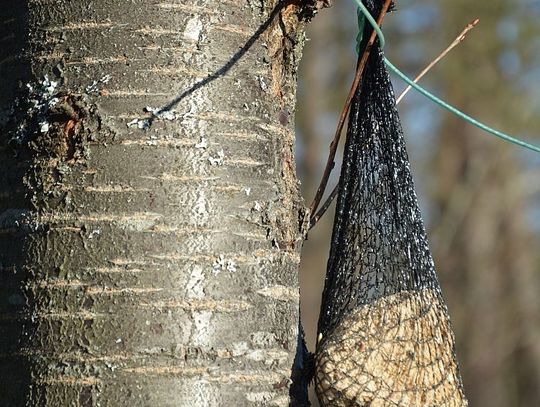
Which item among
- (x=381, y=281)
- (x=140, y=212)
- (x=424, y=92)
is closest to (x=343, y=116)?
(x=424, y=92)

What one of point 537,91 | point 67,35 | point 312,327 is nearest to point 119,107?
point 67,35

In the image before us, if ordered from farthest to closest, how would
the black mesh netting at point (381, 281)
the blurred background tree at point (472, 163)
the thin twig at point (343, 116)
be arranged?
1. the blurred background tree at point (472, 163)
2. the thin twig at point (343, 116)
3. the black mesh netting at point (381, 281)

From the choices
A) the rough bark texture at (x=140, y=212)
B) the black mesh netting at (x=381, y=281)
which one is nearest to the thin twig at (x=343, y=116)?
the black mesh netting at (x=381, y=281)

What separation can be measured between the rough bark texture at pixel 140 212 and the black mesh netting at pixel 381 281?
12 cm

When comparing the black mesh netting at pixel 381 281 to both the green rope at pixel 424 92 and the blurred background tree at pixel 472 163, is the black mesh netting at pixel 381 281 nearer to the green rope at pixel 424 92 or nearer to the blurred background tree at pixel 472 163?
the green rope at pixel 424 92

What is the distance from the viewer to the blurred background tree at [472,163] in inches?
403

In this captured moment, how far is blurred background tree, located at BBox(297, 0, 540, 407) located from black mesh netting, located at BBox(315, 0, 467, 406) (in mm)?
8318

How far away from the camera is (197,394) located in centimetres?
→ 138

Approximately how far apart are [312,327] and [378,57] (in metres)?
10.7

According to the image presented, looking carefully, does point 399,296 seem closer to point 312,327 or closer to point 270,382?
point 270,382

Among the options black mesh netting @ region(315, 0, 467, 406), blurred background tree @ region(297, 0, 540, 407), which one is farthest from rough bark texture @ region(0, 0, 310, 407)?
blurred background tree @ region(297, 0, 540, 407)

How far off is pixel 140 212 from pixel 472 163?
10.7m

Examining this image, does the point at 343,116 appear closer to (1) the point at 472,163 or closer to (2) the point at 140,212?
(2) the point at 140,212

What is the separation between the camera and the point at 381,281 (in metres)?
1.71
